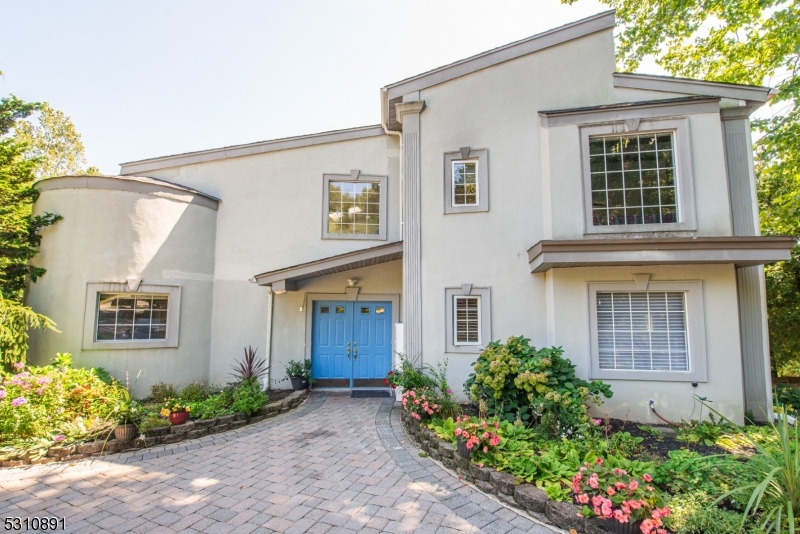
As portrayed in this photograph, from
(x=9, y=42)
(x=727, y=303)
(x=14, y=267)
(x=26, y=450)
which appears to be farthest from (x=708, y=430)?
(x=9, y=42)

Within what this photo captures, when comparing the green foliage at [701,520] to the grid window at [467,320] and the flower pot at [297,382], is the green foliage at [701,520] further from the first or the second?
the flower pot at [297,382]

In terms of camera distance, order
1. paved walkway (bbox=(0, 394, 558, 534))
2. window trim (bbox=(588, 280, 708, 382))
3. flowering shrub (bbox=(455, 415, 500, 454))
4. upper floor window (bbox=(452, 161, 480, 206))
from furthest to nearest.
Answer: upper floor window (bbox=(452, 161, 480, 206)) → window trim (bbox=(588, 280, 708, 382)) → flowering shrub (bbox=(455, 415, 500, 454)) → paved walkway (bbox=(0, 394, 558, 534))

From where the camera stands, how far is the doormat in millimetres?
8438

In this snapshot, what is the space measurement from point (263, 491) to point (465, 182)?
6.09 m

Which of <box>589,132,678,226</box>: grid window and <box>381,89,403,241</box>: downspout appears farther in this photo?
<box>381,89,403,241</box>: downspout

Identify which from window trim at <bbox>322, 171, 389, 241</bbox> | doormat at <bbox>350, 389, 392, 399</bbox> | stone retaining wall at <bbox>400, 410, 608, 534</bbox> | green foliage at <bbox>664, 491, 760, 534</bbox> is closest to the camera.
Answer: green foliage at <bbox>664, 491, 760, 534</bbox>

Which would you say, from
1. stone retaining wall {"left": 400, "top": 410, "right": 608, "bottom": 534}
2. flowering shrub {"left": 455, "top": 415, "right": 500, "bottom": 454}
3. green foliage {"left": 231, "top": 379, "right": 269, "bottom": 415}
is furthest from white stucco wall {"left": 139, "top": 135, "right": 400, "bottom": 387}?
flowering shrub {"left": 455, "top": 415, "right": 500, "bottom": 454}

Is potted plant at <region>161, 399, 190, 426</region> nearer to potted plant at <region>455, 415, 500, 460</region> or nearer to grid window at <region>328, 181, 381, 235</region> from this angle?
potted plant at <region>455, 415, 500, 460</region>

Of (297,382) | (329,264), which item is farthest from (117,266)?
(297,382)

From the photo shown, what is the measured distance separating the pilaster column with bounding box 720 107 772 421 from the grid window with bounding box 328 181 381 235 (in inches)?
283

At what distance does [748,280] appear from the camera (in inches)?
253

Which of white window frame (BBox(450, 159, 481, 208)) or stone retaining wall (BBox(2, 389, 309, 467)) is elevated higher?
white window frame (BBox(450, 159, 481, 208))

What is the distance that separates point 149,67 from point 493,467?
11137 millimetres

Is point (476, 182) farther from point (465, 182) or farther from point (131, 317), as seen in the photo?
point (131, 317)
